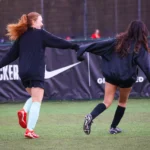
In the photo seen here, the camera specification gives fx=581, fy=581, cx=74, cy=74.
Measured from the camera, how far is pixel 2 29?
74.1 ft

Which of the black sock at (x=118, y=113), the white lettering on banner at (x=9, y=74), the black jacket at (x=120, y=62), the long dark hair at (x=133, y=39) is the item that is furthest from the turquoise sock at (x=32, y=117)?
the white lettering on banner at (x=9, y=74)

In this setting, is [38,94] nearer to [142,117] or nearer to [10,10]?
[142,117]

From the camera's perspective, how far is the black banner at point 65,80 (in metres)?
13.5

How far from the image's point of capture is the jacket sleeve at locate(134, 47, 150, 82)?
306 inches

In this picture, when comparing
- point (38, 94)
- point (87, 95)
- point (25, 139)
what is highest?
point (38, 94)

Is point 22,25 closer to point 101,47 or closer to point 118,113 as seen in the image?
point 101,47

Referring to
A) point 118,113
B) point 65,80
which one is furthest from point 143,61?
point 65,80

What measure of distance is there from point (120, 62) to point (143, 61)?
0.33 m

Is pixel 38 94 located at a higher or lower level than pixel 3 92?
higher

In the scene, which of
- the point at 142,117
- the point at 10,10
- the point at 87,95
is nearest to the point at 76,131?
the point at 142,117

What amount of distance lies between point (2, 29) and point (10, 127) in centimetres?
1352

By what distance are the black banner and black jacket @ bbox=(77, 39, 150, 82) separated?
5374 millimetres

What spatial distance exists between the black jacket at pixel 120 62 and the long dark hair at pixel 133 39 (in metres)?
0.05

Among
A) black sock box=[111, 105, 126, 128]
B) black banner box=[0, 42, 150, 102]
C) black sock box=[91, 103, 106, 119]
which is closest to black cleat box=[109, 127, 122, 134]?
black sock box=[111, 105, 126, 128]
